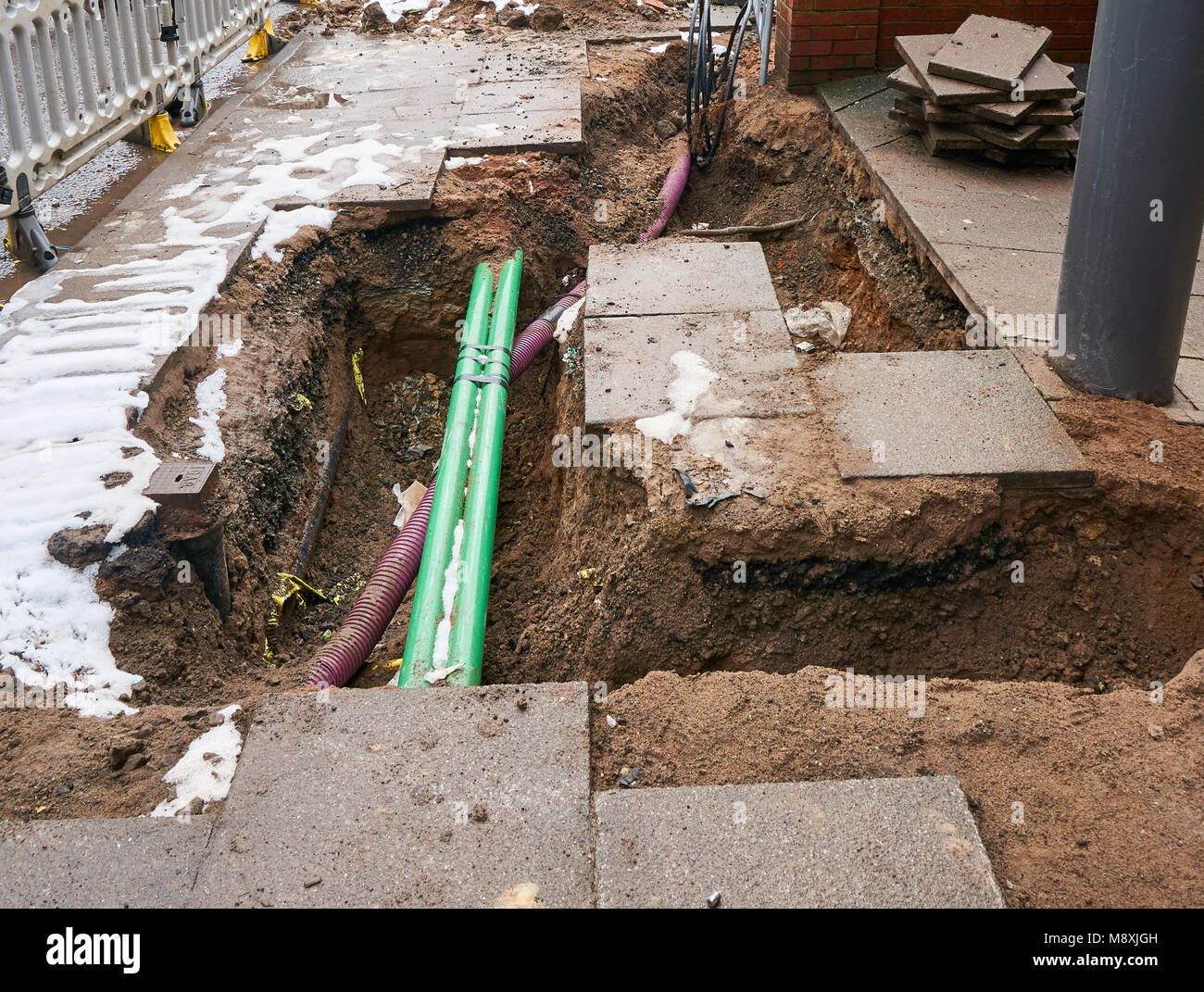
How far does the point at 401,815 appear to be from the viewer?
208 centimetres

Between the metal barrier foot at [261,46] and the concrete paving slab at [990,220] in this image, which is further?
the metal barrier foot at [261,46]

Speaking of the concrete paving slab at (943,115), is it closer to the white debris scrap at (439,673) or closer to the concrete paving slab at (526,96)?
the concrete paving slab at (526,96)

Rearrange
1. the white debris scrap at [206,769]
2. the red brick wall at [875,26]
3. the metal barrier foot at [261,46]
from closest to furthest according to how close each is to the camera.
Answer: the white debris scrap at [206,769] → the red brick wall at [875,26] → the metal barrier foot at [261,46]

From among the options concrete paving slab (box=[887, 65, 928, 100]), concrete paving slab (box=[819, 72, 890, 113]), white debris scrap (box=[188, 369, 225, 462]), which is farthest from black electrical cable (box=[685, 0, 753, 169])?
white debris scrap (box=[188, 369, 225, 462])

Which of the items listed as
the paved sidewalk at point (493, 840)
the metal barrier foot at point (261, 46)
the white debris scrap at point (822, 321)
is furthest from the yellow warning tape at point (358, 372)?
the metal barrier foot at point (261, 46)

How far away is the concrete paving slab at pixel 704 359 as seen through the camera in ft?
10.9

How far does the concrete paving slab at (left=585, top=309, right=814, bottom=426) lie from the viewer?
3322mm

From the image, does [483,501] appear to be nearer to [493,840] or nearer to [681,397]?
[681,397]

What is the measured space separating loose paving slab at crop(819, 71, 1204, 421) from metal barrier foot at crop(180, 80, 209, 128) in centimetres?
458

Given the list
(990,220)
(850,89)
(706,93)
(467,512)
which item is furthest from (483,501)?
(706,93)

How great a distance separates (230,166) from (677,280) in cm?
321

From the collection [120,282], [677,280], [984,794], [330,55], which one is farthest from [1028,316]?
[330,55]

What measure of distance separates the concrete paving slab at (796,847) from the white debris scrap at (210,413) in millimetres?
2234

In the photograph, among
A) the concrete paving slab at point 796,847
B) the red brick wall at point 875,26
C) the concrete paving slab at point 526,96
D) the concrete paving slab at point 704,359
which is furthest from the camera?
the concrete paving slab at point 526,96
